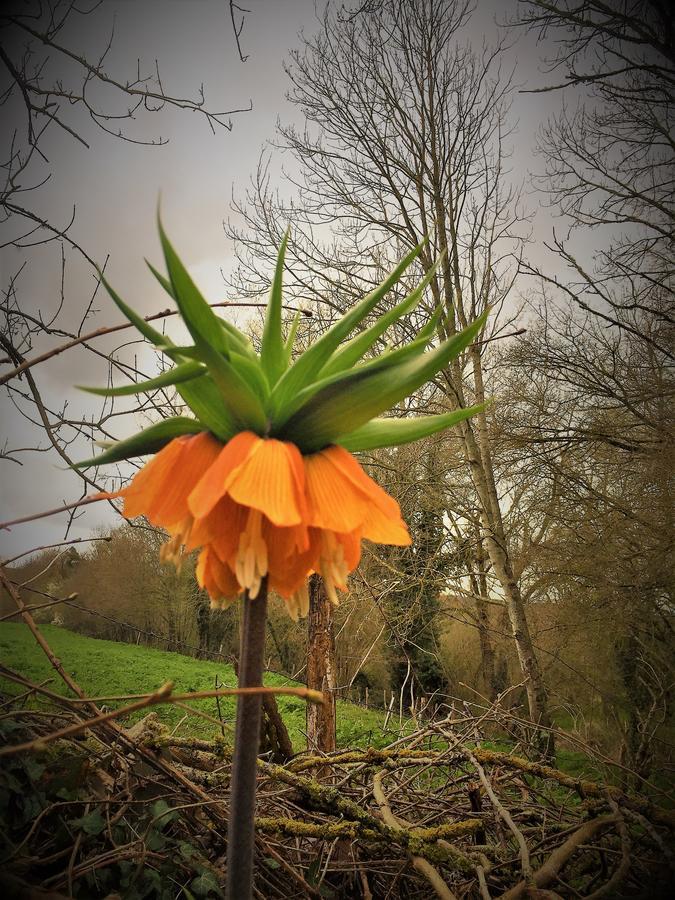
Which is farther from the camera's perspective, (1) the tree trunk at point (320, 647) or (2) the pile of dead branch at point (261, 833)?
(1) the tree trunk at point (320, 647)

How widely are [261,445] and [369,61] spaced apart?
9.46 m

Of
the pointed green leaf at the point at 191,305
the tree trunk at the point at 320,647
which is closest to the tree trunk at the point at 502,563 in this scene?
the tree trunk at the point at 320,647

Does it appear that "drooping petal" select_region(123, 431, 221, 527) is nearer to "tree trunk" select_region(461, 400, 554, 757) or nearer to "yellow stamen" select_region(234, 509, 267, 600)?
"yellow stamen" select_region(234, 509, 267, 600)

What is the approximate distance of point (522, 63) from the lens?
23.4ft

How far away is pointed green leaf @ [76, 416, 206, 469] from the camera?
615 mm

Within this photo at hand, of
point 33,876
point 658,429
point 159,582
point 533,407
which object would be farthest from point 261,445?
point 159,582

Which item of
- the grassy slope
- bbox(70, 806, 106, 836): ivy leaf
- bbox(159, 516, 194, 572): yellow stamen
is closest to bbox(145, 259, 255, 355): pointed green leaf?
bbox(159, 516, 194, 572): yellow stamen

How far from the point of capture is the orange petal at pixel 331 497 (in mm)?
577

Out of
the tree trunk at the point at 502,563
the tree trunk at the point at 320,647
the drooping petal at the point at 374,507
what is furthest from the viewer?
the tree trunk at the point at 502,563

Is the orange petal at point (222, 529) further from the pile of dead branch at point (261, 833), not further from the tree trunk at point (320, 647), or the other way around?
the tree trunk at point (320, 647)

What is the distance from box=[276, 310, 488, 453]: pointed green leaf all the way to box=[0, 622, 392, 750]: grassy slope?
947cm

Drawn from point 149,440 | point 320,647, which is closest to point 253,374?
point 149,440

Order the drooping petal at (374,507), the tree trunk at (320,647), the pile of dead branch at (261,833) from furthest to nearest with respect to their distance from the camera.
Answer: the tree trunk at (320,647)
the pile of dead branch at (261,833)
the drooping petal at (374,507)

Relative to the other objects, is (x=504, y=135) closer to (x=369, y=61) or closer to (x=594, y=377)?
(x=369, y=61)
